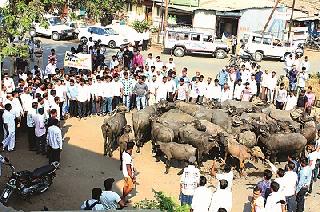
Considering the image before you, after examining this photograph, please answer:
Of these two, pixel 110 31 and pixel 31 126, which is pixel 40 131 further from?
pixel 110 31

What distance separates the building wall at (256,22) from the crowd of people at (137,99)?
1312 cm

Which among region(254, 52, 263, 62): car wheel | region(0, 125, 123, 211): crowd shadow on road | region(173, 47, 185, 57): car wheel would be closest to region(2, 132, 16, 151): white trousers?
region(0, 125, 123, 211): crowd shadow on road

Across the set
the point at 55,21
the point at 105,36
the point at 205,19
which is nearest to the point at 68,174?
the point at 105,36

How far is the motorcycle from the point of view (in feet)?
40.5

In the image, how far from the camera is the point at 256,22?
126ft

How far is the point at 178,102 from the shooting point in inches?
699

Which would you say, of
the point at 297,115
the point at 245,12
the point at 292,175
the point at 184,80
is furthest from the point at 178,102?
the point at 245,12

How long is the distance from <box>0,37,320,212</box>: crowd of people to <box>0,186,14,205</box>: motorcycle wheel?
244 cm

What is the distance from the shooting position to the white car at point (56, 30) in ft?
114

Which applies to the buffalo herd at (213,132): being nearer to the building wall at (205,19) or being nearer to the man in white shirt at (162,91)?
the man in white shirt at (162,91)

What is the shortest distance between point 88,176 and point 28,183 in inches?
91.9

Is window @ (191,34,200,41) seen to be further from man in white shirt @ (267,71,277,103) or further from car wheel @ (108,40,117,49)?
man in white shirt @ (267,71,277,103)

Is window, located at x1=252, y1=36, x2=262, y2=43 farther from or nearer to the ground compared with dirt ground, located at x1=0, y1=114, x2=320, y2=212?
farther from the ground

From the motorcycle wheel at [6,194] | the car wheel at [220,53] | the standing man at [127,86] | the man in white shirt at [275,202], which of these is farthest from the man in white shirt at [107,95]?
the car wheel at [220,53]
